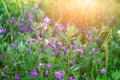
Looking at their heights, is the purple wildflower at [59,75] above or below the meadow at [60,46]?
below

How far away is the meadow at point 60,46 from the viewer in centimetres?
310

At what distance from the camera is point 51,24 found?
433 centimetres

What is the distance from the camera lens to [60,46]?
343 centimetres

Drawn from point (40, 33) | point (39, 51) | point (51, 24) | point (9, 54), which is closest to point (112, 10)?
point (51, 24)

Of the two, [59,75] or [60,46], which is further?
[60,46]

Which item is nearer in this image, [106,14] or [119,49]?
[119,49]

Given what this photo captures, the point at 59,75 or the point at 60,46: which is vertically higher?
the point at 60,46

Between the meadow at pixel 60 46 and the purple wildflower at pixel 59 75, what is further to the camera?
the meadow at pixel 60 46

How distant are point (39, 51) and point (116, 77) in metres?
0.79

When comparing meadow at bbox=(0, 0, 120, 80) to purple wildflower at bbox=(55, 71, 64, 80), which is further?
meadow at bbox=(0, 0, 120, 80)

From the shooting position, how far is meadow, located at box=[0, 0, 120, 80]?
3100 mm

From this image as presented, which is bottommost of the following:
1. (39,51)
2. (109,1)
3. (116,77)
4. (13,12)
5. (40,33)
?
(116,77)

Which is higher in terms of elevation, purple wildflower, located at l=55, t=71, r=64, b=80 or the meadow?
the meadow

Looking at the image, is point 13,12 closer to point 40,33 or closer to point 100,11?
point 40,33
